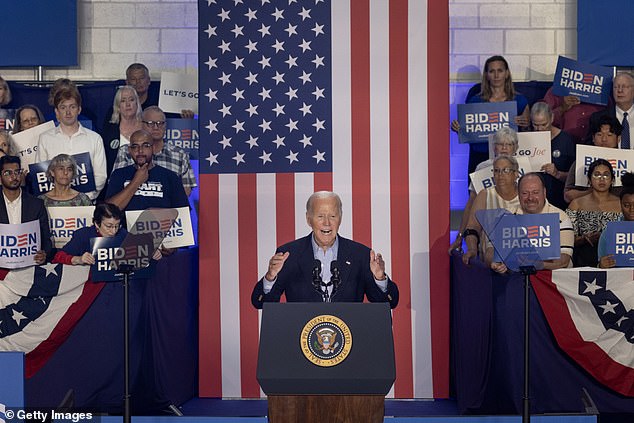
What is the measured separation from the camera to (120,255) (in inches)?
216

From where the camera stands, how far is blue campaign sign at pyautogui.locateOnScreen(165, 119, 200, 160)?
7242mm

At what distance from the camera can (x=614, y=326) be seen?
5.82 meters

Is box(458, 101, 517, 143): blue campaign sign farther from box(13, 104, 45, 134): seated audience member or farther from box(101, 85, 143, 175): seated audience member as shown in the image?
box(13, 104, 45, 134): seated audience member

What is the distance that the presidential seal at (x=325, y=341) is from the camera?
12.4 feet

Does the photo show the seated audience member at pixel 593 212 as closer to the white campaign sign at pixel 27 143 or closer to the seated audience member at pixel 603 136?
the seated audience member at pixel 603 136

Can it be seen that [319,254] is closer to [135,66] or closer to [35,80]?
[135,66]

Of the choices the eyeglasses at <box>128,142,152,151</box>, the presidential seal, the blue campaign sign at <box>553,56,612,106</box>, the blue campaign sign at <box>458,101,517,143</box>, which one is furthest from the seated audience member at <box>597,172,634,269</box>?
the eyeglasses at <box>128,142,152,151</box>

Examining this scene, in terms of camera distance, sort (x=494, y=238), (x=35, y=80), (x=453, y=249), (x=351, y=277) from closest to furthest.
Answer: (x=351, y=277) → (x=494, y=238) → (x=453, y=249) → (x=35, y=80)

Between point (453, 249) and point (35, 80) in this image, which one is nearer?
point (453, 249)

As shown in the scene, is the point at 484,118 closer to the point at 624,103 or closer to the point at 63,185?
the point at 624,103

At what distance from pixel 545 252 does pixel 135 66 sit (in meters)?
3.40

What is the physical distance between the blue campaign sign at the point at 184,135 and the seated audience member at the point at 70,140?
1.64ft

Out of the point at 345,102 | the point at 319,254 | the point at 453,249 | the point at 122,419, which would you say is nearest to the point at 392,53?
the point at 345,102

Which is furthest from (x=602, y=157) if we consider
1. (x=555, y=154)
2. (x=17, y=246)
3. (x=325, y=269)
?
(x=17, y=246)
